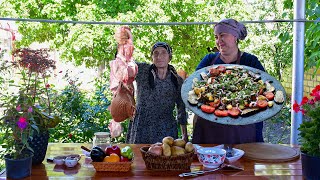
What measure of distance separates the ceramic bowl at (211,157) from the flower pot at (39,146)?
80 cm

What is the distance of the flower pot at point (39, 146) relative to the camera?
206 centimetres

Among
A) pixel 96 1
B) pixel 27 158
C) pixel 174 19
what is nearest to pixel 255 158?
pixel 27 158

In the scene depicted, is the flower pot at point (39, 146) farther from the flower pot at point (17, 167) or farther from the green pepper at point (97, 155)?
the green pepper at point (97, 155)

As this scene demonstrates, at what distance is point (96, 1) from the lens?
223 inches

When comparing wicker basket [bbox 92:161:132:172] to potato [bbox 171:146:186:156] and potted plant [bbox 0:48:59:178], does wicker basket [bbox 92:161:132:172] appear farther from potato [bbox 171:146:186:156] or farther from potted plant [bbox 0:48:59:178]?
potted plant [bbox 0:48:59:178]

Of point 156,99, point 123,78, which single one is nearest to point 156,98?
point 156,99

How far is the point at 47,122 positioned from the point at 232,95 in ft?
4.01

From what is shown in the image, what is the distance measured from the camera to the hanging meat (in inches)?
105

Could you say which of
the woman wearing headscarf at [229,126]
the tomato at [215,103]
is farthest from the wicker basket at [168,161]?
the woman wearing headscarf at [229,126]

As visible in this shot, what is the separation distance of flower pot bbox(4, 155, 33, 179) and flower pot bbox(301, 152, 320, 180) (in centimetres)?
130

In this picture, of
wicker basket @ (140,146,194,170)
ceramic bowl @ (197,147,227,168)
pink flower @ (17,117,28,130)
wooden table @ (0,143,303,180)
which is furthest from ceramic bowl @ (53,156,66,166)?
ceramic bowl @ (197,147,227,168)

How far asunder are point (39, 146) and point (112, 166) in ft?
1.35

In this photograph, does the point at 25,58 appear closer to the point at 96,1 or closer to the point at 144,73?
the point at 144,73

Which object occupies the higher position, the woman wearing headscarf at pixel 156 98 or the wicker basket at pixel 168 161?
the woman wearing headscarf at pixel 156 98
